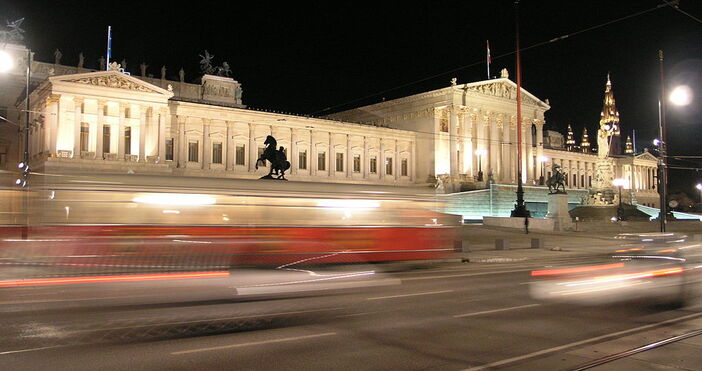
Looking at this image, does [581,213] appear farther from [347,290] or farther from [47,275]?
[47,275]

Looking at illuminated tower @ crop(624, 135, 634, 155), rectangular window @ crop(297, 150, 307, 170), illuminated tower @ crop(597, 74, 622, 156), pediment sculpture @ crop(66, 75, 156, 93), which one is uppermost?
illuminated tower @ crop(624, 135, 634, 155)

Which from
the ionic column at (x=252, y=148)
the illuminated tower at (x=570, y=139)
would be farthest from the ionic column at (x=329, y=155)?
the illuminated tower at (x=570, y=139)

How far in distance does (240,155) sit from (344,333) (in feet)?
193

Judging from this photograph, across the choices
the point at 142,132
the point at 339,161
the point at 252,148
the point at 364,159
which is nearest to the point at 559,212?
the point at 364,159

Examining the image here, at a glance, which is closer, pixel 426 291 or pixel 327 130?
pixel 426 291

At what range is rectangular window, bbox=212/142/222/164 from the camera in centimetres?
6494

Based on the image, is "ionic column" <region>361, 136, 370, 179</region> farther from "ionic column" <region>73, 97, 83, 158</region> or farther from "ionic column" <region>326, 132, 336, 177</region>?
"ionic column" <region>73, 97, 83, 158</region>

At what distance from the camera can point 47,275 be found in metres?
11.9

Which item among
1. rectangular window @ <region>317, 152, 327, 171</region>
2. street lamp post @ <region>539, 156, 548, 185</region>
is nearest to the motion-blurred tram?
rectangular window @ <region>317, 152, 327, 171</region>

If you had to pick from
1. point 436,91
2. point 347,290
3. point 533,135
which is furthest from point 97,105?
point 533,135

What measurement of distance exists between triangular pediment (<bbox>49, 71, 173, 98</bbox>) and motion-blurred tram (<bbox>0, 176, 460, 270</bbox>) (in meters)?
43.1

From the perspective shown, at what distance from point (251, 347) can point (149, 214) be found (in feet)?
18.6

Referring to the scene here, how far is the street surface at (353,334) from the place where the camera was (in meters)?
7.55

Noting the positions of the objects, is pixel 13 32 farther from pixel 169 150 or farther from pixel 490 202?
pixel 490 202
